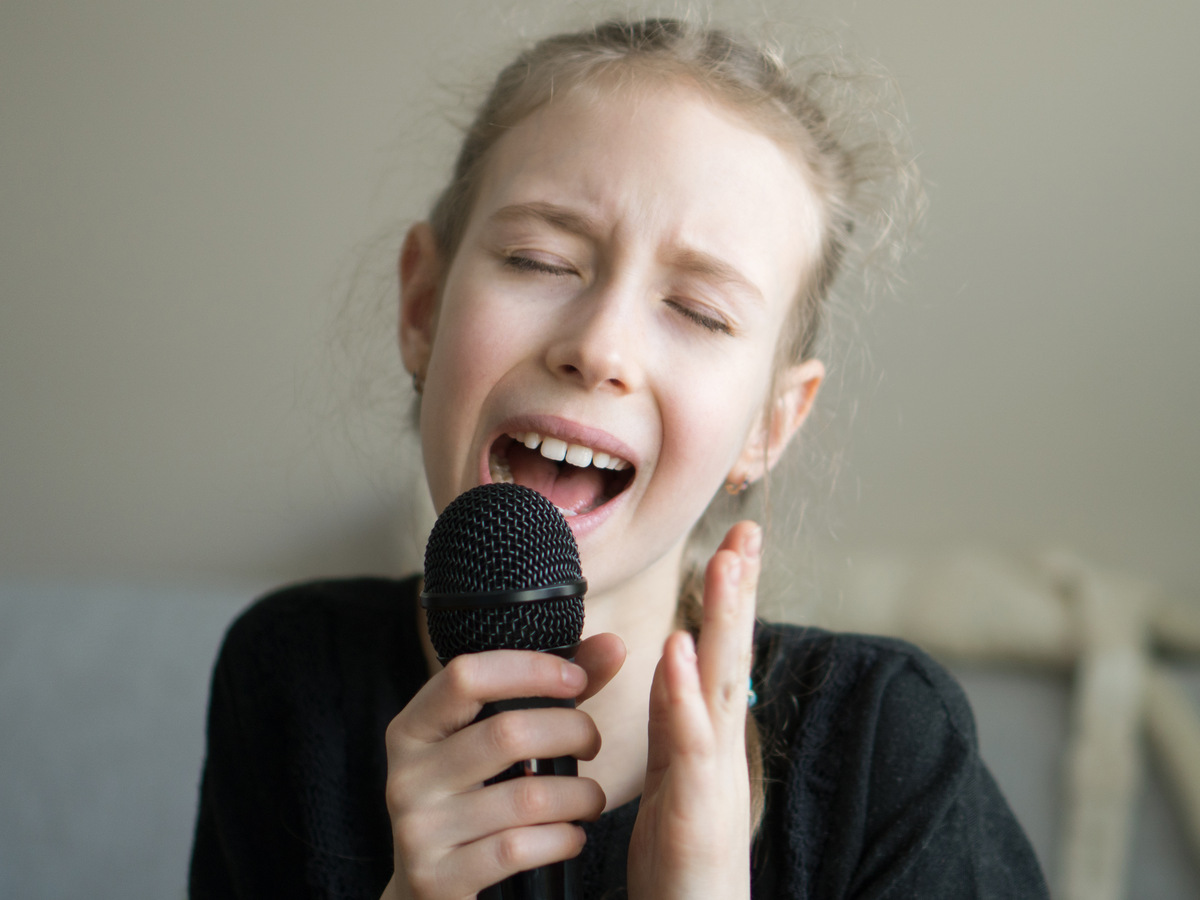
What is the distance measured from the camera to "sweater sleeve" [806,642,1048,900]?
0.93 meters

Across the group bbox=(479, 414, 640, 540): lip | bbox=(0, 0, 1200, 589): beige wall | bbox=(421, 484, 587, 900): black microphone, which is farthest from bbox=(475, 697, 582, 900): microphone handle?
bbox=(0, 0, 1200, 589): beige wall

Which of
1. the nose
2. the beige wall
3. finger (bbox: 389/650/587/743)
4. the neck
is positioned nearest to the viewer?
finger (bbox: 389/650/587/743)

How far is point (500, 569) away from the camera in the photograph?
561 mm

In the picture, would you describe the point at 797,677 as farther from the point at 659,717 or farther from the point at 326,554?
the point at 326,554

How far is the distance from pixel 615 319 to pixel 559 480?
0.19 metres

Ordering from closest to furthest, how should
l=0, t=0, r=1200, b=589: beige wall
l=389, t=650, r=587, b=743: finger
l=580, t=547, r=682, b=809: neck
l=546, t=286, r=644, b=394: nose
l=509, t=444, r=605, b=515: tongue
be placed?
l=389, t=650, r=587, b=743: finger, l=546, t=286, r=644, b=394: nose, l=509, t=444, r=605, b=515: tongue, l=580, t=547, r=682, b=809: neck, l=0, t=0, r=1200, b=589: beige wall

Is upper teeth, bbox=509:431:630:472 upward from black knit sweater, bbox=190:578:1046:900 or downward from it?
upward

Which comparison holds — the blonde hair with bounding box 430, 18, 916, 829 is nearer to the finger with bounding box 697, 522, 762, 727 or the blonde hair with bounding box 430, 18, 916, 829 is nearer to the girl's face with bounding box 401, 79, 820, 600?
the girl's face with bounding box 401, 79, 820, 600

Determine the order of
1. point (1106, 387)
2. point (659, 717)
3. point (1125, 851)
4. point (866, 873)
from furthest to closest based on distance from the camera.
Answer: point (1106, 387)
point (1125, 851)
point (866, 873)
point (659, 717)

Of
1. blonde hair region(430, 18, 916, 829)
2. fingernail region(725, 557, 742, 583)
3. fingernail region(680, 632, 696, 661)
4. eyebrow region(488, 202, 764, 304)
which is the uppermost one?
blonde hair region(430, 18, 916, 829)

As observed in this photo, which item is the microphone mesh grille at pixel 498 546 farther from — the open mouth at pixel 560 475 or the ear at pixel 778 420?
the ear at pixel 778 420

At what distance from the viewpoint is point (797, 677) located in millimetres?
1083

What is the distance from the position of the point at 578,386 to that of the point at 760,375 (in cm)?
25

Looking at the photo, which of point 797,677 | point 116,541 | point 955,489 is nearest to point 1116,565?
point 955,489
